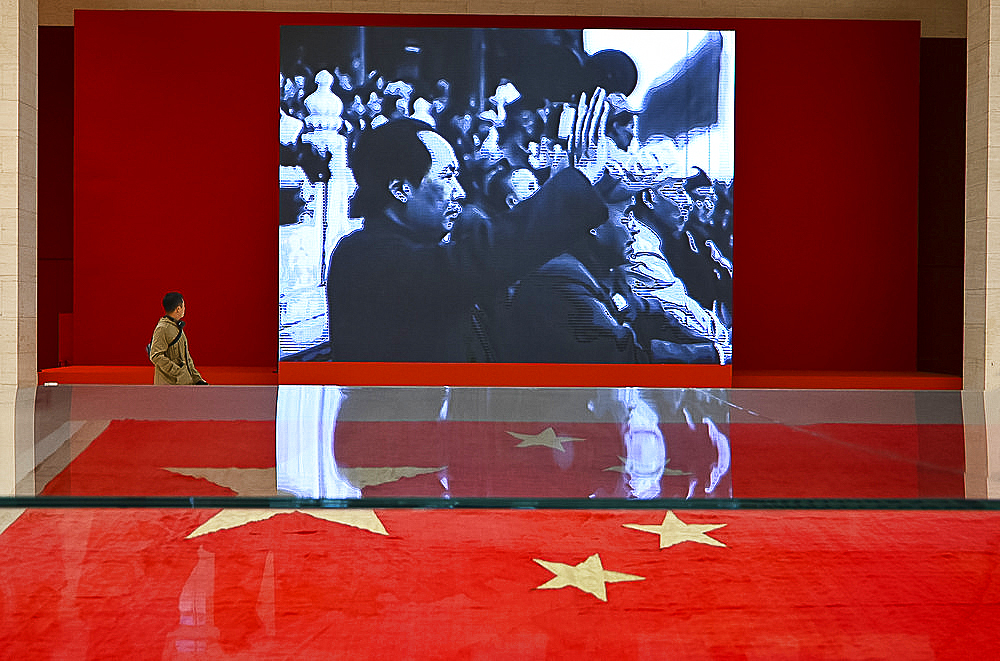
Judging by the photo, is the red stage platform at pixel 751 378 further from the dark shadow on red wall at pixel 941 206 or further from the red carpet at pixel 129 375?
the dark shadow on red wall at pixel 941 206

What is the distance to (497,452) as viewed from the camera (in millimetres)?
933

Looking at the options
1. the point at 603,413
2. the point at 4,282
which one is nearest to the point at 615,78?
the point at 4,282

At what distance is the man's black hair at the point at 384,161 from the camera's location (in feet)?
18.7

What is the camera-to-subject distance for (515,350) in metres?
5.79

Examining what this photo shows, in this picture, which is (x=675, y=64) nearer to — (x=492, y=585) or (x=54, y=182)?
(x=492, y=585)

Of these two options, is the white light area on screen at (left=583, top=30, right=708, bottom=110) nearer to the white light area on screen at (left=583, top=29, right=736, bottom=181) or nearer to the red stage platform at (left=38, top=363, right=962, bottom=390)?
the white light area on screen at (left=583, top=29, right=736, bottom=181)

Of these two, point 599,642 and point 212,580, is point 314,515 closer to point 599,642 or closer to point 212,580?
point 212,580

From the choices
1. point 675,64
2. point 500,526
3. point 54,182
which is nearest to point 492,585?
point 500,526

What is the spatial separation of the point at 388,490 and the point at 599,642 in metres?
1.39

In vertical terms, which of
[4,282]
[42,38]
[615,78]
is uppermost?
[42,38]

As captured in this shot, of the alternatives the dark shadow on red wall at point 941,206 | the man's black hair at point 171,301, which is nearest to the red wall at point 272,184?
the dark shadow on red wall at point 941,206

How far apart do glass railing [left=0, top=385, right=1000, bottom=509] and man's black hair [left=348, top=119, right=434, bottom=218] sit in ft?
14.0

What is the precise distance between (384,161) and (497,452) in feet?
16.4


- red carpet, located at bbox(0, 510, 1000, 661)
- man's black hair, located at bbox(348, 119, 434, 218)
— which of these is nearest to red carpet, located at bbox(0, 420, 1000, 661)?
red carpet, located at bbox(0, 510, 1000, 661)
